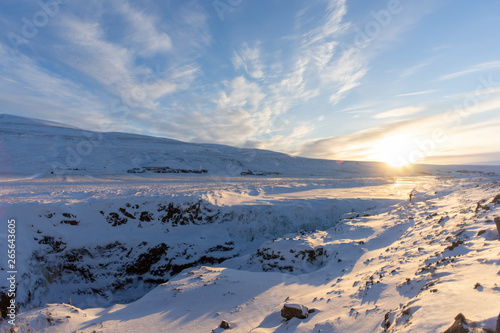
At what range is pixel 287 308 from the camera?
4.79 meters

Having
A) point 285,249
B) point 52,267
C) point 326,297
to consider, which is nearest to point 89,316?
point 52,267

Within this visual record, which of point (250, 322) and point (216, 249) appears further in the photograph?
point (216, 249)

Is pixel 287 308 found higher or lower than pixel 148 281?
higher

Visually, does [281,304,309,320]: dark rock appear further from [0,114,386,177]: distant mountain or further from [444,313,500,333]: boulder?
[0,114,386,177]: distant mountain

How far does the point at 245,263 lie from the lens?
35.4ft

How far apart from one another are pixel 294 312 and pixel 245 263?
20.9 ft

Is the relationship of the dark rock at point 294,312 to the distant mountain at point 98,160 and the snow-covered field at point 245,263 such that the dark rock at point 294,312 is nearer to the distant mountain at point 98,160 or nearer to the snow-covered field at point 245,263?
the snow-covered field at point 245,263

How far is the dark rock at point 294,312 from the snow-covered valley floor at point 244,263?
0.39 feet

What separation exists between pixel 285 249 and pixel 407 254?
15.4 feet

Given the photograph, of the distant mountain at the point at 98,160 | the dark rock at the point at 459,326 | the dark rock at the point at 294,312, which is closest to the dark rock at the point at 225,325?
the dark rock at the point at 294,312

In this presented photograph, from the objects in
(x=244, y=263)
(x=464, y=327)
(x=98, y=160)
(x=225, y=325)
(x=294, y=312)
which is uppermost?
(x=98, y=160)

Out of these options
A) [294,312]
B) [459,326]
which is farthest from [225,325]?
[459,326]

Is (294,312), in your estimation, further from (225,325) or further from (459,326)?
(459,326)

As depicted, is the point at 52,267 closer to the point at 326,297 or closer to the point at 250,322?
the point at 250,322
